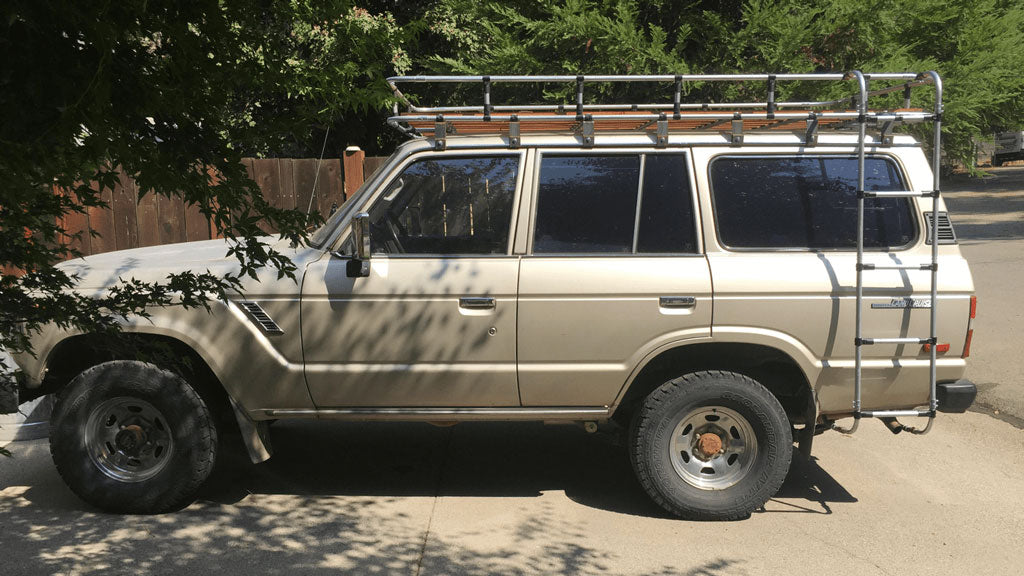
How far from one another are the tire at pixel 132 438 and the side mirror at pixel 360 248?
1147 mm

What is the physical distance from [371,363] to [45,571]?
1.87m

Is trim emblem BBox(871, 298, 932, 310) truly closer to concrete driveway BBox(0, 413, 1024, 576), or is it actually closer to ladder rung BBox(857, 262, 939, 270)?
ladder rung BBox(857, 262, 939, 270)

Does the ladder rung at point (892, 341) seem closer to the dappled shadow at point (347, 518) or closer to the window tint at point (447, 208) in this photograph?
the dappled shadow at point (347, 518)

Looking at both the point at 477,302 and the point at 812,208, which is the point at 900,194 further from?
the point at 477,302

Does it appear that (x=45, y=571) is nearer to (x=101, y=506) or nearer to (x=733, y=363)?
(x=101, y=506)

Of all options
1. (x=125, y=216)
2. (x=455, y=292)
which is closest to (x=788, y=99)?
(x=455, y=292)

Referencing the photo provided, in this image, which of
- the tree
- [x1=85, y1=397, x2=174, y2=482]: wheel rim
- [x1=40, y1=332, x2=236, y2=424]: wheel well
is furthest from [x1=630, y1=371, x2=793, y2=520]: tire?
the tree

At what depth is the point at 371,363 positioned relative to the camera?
5070 millimetres

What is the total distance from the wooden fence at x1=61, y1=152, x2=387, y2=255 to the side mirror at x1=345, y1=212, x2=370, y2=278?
4.33m

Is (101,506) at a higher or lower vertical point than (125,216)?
lower

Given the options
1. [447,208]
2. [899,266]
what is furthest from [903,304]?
[447,208]

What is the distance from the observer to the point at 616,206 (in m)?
5.17

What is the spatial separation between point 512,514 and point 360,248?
1.75m

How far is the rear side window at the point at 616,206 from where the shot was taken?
513cm
